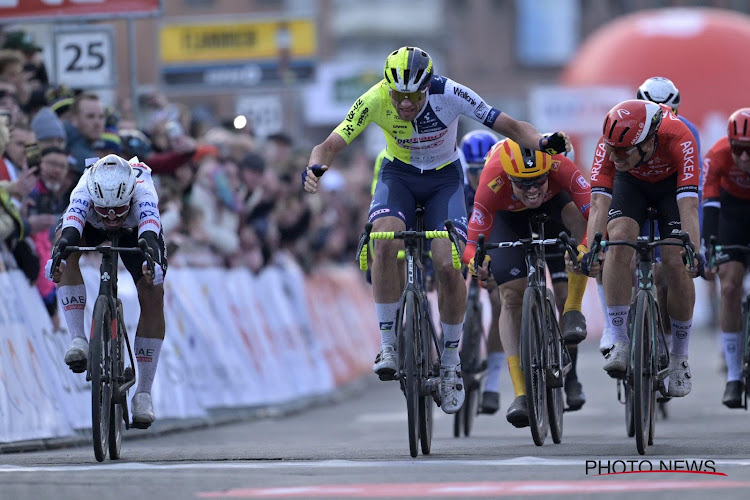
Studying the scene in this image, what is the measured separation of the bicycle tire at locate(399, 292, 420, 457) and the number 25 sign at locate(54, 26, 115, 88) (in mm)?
7607

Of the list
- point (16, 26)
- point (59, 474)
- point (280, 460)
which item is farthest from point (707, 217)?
point (16, 26)

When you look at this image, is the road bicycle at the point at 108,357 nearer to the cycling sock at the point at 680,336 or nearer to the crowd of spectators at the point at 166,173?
the crowd of spectators at the point at 166,173

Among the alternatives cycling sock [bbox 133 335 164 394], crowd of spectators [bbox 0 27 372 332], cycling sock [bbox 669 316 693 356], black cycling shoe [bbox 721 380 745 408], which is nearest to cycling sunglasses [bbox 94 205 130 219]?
cycling sock [bbox 133 335 164 394]

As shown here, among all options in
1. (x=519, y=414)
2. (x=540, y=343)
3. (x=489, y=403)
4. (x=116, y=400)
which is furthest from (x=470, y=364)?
(x=116, y=400)

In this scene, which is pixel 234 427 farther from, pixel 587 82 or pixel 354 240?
pixel 587 82

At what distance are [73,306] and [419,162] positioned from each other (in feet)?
8.14

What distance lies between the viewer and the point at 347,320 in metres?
24.4

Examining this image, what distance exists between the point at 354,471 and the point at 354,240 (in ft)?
58.2

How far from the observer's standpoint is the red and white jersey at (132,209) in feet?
36.0

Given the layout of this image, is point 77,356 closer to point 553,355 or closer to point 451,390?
point 451,390

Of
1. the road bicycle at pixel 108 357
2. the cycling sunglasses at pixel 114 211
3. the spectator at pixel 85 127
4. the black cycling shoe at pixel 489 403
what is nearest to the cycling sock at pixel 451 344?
the black cycling shoe at pixel 489 403

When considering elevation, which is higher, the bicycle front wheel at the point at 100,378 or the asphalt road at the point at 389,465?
the bicycle front wheel at the point at 100,378

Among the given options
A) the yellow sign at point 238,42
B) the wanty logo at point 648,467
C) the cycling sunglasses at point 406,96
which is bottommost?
the wanty logo at point 648,467

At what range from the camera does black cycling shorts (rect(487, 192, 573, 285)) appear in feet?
39.4
